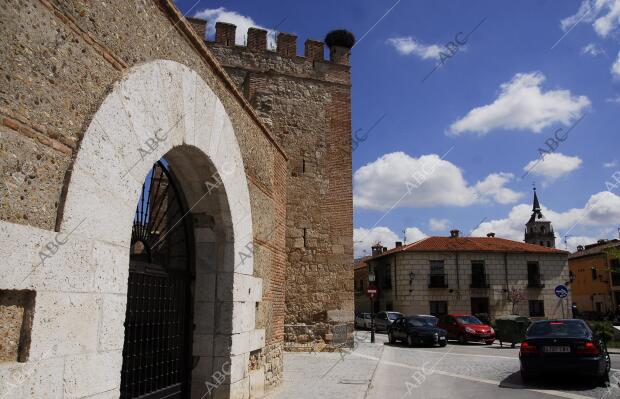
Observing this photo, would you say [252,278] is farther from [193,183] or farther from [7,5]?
[7,5]

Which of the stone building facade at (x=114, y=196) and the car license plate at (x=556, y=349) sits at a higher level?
the stone building facade at (x=114, y=196)

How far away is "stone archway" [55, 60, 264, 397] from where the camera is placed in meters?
3.04

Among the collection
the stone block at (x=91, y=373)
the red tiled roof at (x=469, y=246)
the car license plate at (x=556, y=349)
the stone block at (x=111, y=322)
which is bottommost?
the car license plate at (x=556, y=349)

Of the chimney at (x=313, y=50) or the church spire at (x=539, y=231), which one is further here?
the church spire at (x=539, y=231)

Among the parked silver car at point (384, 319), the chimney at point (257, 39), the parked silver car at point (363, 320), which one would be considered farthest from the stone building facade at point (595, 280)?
the chimney at point (257, 39)

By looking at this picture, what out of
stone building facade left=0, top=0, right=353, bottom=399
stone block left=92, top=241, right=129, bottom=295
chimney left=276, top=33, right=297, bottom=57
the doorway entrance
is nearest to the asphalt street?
stone building facade left=0, top=0, right=353, bottom=399

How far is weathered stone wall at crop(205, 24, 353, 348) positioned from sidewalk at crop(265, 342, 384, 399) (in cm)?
158

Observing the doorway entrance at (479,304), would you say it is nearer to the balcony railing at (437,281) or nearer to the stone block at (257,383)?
the balcony railing at (437,281)

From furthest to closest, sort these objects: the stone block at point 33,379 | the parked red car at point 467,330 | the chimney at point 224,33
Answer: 1. the parked red car at point 467,330
2. the chimney at point 224,33
3. the stone block at point 33,379

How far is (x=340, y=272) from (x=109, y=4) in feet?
37.3

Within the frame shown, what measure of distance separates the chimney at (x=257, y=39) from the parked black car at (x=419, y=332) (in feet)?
36.2

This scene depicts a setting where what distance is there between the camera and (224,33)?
1446 cm

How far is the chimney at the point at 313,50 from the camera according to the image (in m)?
15.1

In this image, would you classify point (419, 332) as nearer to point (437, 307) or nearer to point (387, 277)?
point (437, 307)
